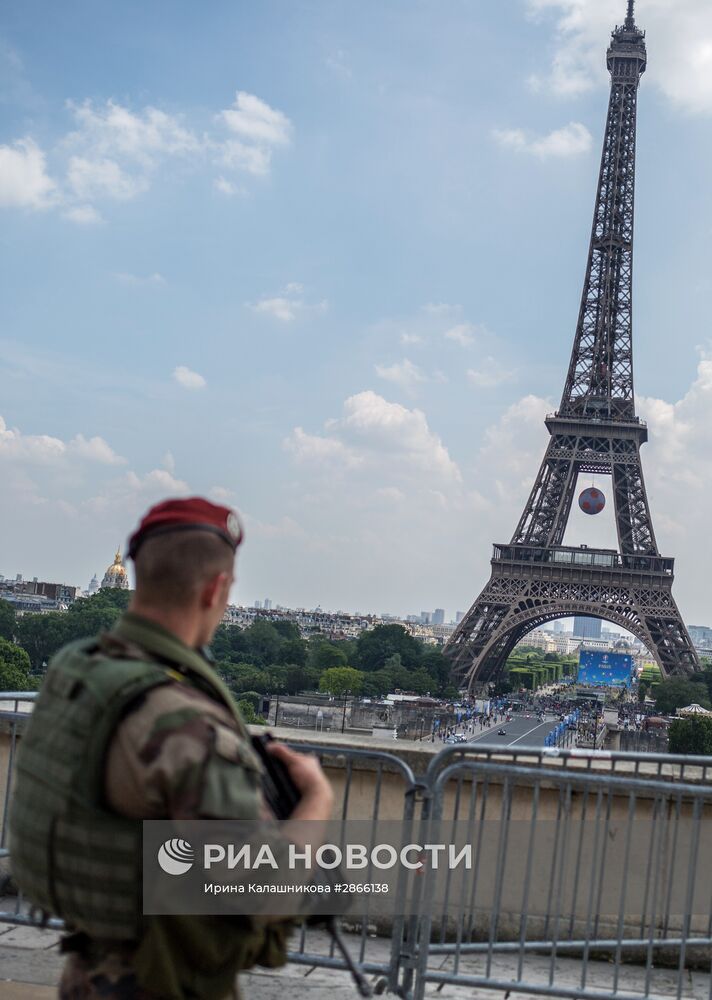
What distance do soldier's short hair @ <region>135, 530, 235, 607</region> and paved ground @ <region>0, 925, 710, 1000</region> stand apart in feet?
9.15

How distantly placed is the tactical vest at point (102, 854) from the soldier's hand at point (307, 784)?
0.17 meters

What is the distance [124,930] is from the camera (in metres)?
2.25

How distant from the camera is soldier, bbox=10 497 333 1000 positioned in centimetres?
214

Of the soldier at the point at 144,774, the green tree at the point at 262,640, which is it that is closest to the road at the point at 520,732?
the green tree at the point at 262,640

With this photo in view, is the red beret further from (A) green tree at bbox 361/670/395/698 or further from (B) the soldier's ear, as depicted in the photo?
(A) green tree at bbox 361/670/395/698

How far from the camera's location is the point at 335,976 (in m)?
4.97

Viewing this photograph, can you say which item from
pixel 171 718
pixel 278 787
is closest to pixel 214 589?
pixel 171 718

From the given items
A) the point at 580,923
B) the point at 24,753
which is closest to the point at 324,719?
the point at 580,923

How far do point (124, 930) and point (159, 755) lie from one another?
0.43 metres

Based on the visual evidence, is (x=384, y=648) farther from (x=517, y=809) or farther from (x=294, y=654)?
(x=517, y=809)

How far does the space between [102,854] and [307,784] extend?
1.48 ft

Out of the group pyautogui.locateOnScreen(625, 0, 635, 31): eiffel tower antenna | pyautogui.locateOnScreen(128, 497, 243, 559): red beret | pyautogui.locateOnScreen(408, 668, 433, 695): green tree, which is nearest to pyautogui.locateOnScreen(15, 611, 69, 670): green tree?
pyautogui.locateOnScreen(408, 668, 433, 695): green tree

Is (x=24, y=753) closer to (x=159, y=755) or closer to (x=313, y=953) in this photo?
(x=159, y=755)

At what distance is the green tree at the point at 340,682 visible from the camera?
72.4 meters
